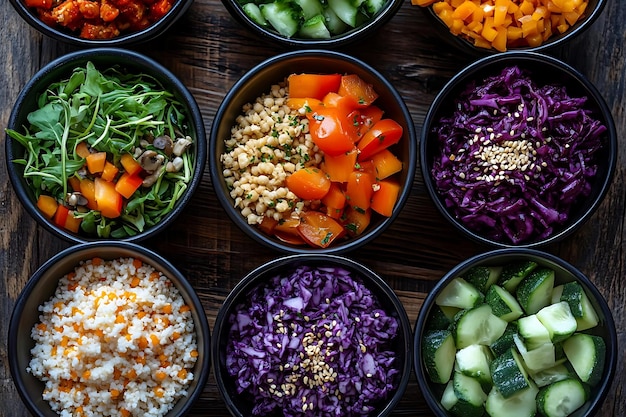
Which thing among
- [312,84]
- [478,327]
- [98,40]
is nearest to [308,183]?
[312,84]

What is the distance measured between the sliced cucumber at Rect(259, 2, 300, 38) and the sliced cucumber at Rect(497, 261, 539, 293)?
42.2 inches

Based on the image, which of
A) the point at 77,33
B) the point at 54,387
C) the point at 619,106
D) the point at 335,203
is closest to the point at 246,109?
the point at 335,203

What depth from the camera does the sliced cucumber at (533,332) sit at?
2430 millimetres

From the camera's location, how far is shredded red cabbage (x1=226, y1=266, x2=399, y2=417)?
96.2 inches

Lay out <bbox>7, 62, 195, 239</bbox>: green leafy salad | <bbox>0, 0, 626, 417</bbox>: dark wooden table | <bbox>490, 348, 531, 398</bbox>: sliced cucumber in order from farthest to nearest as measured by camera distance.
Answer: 1. <bbox>0, 0, 626, 417</bbox>: dark wooden table
2. <bbox>7, 62, 195, 239</bbox>: green leafy salad
3. <bbox>490, 348, 531, 398</bbox>: sliced cucumber

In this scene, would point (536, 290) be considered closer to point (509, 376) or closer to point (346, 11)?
point (509, 376)

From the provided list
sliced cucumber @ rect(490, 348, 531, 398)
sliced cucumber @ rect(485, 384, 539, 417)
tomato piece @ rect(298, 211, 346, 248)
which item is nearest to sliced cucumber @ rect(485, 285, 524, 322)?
sliced cucumber @ rect(490, 348, 531, 398)

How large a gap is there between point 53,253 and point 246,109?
34.2 inches

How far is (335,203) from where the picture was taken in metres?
2.54

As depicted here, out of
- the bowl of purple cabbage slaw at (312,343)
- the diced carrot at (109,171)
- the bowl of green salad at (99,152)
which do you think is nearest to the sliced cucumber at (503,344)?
the bowl of purple cabbage slaw at (312,343)

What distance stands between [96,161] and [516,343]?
148 centimetres

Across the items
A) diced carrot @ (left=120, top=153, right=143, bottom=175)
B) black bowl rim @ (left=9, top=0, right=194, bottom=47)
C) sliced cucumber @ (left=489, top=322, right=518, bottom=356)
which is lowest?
sliced cucumber @ (left=489, top=322, right=518, bottom=356)

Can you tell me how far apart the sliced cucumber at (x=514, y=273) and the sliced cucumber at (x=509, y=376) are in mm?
243

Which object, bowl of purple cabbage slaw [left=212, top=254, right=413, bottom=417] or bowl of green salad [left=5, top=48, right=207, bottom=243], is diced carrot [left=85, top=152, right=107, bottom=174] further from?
bowl of purple cabbage slaw [left=212, top=254, right=413, bottom=417]
